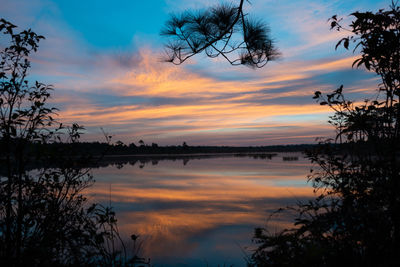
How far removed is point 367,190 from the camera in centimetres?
322

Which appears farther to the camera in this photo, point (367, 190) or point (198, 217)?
point (198, 217)

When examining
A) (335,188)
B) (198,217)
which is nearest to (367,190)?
(335,188)

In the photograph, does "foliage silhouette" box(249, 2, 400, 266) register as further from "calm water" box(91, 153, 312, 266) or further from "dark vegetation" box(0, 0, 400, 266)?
"calm water" box(91, 153, 312, 266)

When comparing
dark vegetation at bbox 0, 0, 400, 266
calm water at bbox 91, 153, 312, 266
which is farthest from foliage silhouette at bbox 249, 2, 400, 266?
calm water at bbox 91, 153, 312, 266

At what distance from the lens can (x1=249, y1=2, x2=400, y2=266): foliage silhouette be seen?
8.62ft

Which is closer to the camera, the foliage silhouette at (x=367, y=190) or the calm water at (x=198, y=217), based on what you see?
the foliage silhouette at (x=367, y=190)

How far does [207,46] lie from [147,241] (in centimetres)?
429

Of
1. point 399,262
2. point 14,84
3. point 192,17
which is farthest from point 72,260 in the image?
point 192,17

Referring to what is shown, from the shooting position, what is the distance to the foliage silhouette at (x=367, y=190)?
8.62ft

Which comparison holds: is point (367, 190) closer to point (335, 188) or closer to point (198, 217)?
point (335, 188)

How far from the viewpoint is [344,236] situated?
2.83 metres

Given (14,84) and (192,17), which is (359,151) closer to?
(192,17)

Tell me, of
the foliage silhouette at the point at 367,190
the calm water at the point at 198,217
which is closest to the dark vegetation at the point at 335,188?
the foliage silhouette at the point at 367,190

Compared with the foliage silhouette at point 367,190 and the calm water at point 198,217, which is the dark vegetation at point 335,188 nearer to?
the foliage silhouette at point 367,190
